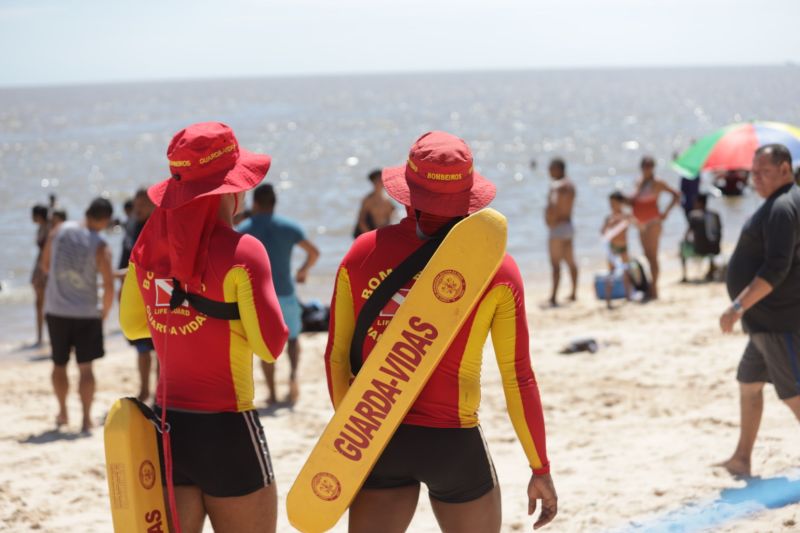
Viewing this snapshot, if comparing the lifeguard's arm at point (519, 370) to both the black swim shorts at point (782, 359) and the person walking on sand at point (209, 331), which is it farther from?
the black swim shorts at point (782, 359)

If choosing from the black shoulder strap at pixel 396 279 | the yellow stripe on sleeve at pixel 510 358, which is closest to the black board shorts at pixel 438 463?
the yellow stripe on sleeve at pixel 510 358

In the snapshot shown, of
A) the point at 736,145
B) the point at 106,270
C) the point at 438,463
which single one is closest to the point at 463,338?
the point at 438,463

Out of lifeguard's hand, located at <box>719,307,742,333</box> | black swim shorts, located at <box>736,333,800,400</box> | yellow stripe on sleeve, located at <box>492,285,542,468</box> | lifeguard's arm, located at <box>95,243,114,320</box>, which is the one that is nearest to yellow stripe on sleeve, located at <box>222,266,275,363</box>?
yellow stripe on sleeve, located at <box>492,285,542,468</box>

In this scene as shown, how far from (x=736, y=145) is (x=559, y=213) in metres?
2.68

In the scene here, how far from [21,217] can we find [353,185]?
1050 cm

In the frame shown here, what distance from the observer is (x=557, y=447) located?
567 cm

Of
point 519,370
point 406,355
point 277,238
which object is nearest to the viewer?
point 406,355

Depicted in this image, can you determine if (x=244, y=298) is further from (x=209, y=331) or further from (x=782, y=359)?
(x=782, y=359)

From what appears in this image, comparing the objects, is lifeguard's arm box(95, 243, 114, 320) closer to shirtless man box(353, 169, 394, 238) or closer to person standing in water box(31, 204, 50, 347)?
shirtless man box(353, 169, 394, 238)

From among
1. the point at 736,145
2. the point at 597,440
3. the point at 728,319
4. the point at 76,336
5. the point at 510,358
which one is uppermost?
the point at 736,145

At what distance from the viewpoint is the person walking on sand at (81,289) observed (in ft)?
20.2

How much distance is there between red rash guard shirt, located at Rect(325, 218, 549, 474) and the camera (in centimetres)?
252

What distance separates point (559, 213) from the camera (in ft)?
35.3

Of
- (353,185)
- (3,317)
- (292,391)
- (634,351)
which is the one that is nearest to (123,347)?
(3,317)
